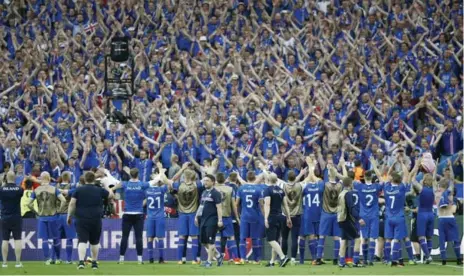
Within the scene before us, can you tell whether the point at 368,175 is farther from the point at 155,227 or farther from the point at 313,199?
the point at 155,227

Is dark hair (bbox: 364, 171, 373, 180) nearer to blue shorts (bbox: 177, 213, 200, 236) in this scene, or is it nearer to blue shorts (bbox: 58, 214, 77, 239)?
blue shorts (bbox: 177, 213, 200, 236)

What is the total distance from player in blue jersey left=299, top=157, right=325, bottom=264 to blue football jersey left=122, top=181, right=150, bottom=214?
3991 mm

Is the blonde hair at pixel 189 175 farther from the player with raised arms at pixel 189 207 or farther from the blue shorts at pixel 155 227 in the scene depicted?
the blue shorts at pixel 155 227

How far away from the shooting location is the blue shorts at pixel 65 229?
3219cm

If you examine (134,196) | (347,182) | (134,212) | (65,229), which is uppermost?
(347,182)

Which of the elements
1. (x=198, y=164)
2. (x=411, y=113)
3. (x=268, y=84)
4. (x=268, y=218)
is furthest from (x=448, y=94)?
(x=268, y=218)

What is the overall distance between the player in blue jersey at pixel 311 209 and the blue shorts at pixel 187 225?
269cm

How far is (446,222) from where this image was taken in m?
32.5

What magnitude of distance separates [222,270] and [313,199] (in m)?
3.69

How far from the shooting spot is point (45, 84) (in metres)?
40.2

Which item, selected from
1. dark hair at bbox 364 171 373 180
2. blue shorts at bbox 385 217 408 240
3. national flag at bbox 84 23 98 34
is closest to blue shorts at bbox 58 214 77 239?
dark hair at bbox 364 171 373 180

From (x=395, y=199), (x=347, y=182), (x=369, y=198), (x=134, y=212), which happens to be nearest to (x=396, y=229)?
(x=395, y=199)

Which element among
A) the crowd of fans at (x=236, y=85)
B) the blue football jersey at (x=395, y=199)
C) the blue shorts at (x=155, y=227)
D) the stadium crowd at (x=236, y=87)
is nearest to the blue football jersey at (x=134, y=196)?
the blue shorts at (x=155, y=227)

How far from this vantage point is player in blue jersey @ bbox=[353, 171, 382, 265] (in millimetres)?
31625
